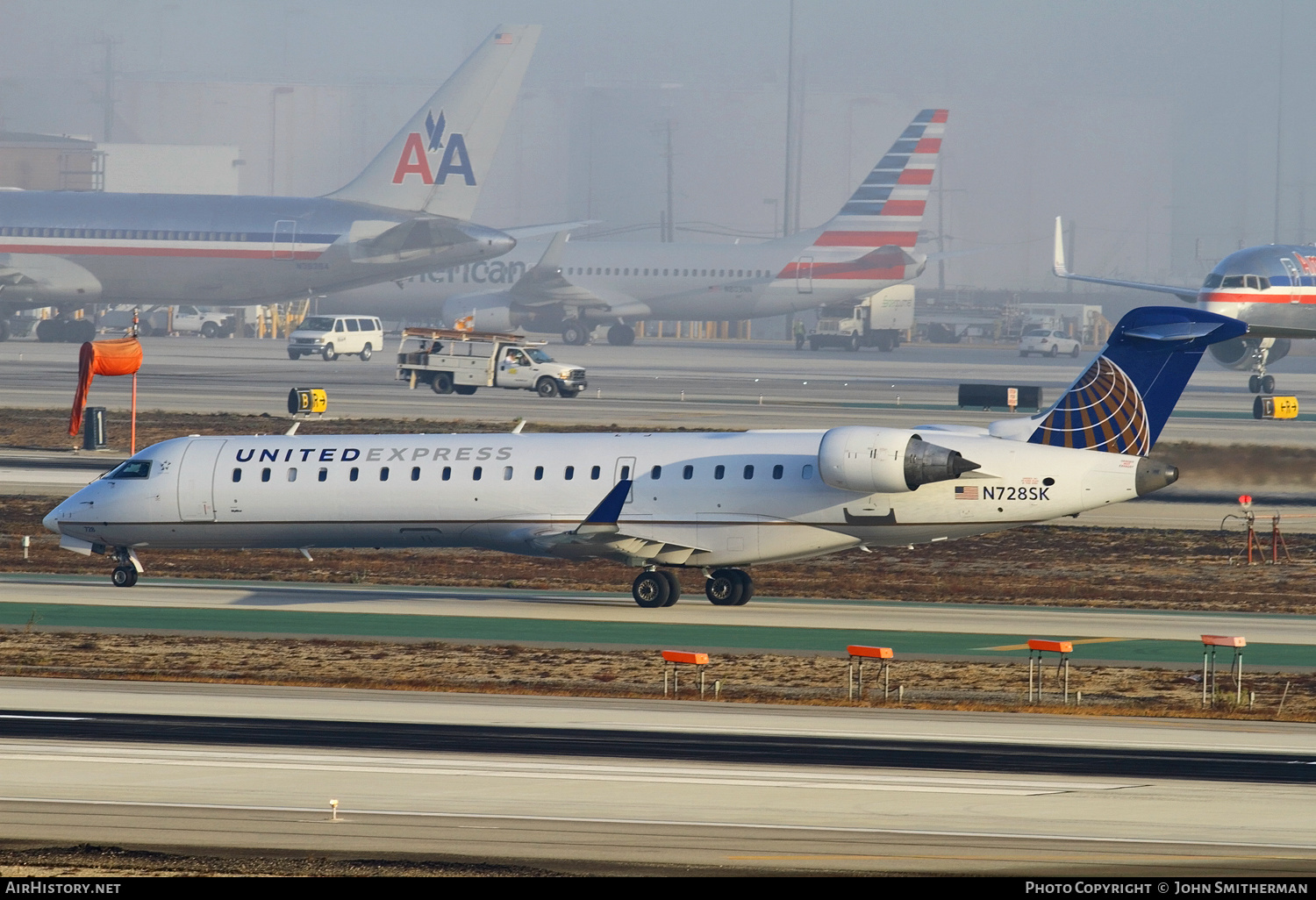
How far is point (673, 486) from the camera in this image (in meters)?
31.9

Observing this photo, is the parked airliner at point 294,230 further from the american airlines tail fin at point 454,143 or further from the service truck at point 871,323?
the service truck at point 871,323

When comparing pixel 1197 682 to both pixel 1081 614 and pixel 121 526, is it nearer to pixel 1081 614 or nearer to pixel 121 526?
pixel 1081 614

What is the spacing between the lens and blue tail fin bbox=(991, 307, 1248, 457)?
31031mm

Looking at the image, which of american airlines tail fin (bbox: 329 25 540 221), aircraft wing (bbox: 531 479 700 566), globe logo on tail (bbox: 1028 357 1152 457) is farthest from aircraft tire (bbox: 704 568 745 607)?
american airlines tail fin (bbox: 329 25 540 221)

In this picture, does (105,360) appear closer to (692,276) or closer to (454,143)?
(454,143)

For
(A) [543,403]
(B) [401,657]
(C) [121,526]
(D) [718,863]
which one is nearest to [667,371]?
(A) [543,403]

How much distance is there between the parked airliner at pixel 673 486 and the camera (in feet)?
99.8

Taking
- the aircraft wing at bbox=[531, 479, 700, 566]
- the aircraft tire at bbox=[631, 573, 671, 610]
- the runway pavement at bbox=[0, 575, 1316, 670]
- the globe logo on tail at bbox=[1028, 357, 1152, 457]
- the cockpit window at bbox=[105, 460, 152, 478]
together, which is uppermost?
the globe logo on tail at bbox=[1028, 357, 1152, 457]

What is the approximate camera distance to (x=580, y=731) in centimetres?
2188

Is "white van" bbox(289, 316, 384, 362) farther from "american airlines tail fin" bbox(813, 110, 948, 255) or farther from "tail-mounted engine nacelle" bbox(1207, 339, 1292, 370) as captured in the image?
"tail-mounted engine nacelle" bbox(1207, 339, 1292, 370)

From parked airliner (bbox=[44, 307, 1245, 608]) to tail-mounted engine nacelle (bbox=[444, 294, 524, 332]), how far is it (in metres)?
77.4

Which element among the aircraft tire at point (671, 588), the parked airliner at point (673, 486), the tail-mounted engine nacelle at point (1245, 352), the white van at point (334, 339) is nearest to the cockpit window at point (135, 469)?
the parked airliner at point (673, 486)

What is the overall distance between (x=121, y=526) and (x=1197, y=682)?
20607mm

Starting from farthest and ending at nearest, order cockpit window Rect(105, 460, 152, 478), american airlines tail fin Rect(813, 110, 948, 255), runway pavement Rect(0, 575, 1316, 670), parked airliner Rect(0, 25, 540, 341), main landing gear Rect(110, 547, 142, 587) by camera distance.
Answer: american airlines tail fin Rect(813, 110, 948, 255) < parked airliner Rect(0, 25, 540, 341) < main landing gear Rect(110, 547, 142, 587) < cockpit window Rect(105, 460, 152, 478) < runway pavement Rect(0, 575, 1316, 670)
